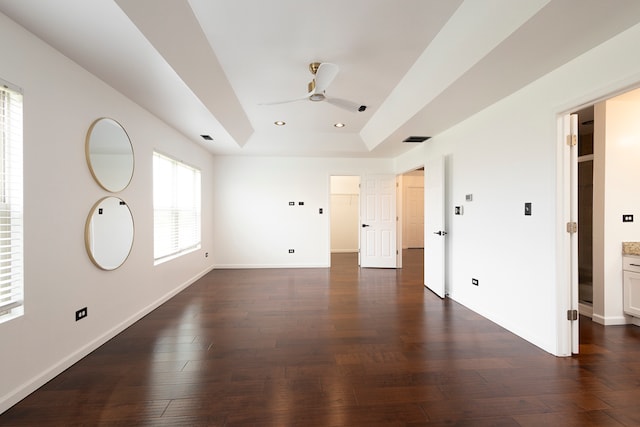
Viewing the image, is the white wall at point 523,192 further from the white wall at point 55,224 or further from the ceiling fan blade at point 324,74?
the white wall at point 55,224

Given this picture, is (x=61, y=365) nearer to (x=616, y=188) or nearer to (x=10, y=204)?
(x=10, y=204)

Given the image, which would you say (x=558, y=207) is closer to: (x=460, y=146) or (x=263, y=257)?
(x=460, y=146)

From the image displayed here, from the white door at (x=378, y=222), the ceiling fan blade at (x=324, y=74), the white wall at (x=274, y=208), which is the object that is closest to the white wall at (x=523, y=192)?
the ceiling fan blade at (x=324, y=74)

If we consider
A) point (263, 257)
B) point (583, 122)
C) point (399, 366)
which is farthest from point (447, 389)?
point (263, 257)

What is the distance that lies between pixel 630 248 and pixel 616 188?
2.20 feet

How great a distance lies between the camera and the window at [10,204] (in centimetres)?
191

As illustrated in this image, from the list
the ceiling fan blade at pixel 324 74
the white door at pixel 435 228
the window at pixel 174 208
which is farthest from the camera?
the white door at pixel 435 228

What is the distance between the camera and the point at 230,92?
3686mm

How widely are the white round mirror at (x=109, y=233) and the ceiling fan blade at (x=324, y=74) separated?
2371 millimetres

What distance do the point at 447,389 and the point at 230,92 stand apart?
12.6 ft

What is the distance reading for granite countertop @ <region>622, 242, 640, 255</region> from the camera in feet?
10.3

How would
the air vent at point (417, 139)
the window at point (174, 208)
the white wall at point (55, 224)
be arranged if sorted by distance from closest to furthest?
the white wall at point (55, 224)
the window at point (174, 208)
the air vent at point (417, 139)

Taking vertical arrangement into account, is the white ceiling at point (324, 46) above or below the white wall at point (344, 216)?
above

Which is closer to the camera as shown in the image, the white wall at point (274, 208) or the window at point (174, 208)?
the window at point (174, 208)
